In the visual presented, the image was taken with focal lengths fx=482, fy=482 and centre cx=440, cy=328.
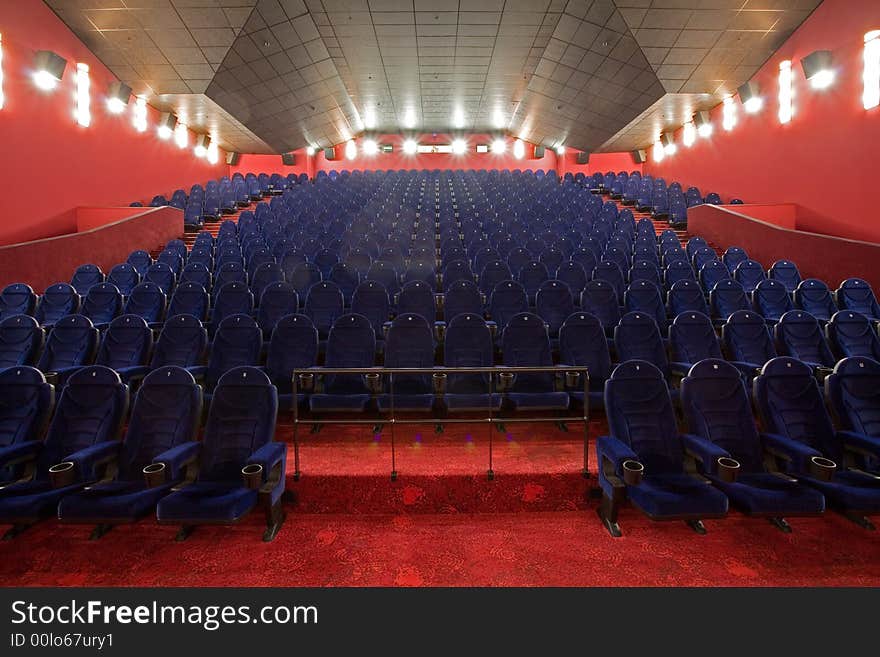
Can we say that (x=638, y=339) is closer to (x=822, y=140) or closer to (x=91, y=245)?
(x=822, y=140)

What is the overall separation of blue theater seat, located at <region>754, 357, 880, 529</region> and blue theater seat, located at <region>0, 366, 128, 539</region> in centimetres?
371

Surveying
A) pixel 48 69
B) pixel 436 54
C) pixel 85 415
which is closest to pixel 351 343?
pixel 85 415

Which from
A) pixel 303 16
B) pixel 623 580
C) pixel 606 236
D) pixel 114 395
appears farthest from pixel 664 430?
pixel 303 16

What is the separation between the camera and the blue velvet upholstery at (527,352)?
3.65 metres

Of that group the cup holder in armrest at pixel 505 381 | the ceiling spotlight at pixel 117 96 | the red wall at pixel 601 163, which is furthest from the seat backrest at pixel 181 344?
the red wall at pixel 601 163

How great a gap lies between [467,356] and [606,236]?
196 inches

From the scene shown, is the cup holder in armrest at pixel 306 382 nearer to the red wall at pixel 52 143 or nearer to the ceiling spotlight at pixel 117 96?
the red wall at pixel 52 143

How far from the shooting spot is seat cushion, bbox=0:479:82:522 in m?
2.38

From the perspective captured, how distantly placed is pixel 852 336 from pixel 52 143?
36.4 ft

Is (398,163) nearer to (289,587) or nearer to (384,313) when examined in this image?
(384,313)

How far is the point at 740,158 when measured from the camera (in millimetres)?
10289

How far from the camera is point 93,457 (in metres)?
2.54

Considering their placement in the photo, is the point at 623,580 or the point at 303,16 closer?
the point at 623,580

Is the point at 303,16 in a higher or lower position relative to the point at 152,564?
higher
